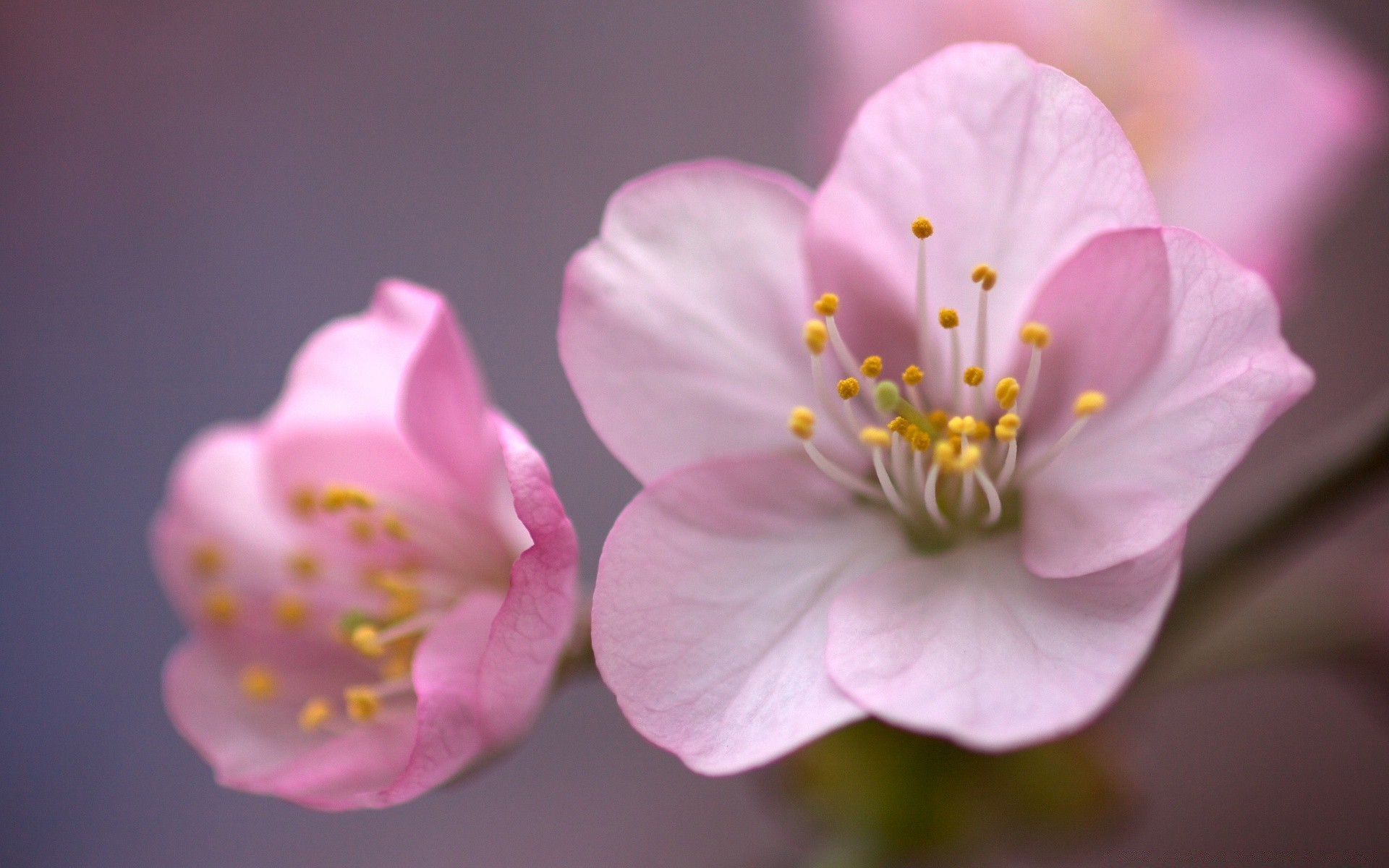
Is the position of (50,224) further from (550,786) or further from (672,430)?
(672,430)

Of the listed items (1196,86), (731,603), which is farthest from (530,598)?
(1196,86)

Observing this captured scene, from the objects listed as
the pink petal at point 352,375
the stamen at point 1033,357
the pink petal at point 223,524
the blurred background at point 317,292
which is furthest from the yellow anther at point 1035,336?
the blurred background at point 317,292

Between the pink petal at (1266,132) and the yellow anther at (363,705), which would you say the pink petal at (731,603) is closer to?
the yellow anther at (363,705)

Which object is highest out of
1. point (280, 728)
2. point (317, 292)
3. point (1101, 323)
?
point (1101, 323)

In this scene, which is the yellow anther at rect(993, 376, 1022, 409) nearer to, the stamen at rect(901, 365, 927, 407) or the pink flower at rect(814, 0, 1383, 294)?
the stamen at rect(901, 365, 927, 407)

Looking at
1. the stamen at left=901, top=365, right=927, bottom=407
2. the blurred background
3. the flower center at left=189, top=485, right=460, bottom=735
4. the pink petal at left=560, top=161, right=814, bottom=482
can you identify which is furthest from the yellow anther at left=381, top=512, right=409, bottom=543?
the blurred background

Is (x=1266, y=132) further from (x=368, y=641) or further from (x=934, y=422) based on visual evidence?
(x=368, y=641)

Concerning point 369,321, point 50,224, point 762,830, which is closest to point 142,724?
point 50,224
